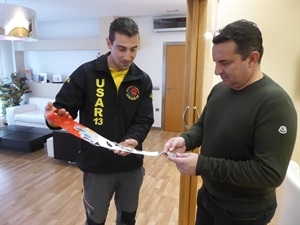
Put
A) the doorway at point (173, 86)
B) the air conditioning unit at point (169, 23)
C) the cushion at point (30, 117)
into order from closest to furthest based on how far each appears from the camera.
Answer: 1. the air conditioning unit at point (169, 23)
2. the cushion at point (30, 117)
3. the doorway at point (173, 86)

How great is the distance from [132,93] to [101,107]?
0.19 meters

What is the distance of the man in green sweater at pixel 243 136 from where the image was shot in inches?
32.8

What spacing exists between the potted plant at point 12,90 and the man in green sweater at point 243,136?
5.81m

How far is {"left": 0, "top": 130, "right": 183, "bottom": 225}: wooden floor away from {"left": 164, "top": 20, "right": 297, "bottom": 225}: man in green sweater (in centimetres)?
138

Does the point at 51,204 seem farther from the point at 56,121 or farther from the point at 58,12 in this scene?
the point at 58,12

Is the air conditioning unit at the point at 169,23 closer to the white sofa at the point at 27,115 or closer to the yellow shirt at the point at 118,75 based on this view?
the white sofa at the point at 27,115

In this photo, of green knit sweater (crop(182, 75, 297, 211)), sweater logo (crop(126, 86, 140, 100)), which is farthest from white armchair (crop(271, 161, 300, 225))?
sweater logo (crop(126, 86, 140, 100))

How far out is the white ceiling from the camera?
4.13 metres

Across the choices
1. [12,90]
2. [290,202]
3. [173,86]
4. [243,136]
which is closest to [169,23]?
[173,86]

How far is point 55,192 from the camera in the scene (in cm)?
275

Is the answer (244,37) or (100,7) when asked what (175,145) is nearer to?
(244,37)

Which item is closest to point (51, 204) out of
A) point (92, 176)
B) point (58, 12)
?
point (92, 176)

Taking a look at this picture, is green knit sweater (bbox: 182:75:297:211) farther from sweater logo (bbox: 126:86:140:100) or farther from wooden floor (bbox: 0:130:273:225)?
wooden floor (bbox: 0:130:273:225)

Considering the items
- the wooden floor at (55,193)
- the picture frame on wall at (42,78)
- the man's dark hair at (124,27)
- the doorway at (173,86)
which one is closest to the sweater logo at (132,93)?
the man's dark hair at (124,27)
